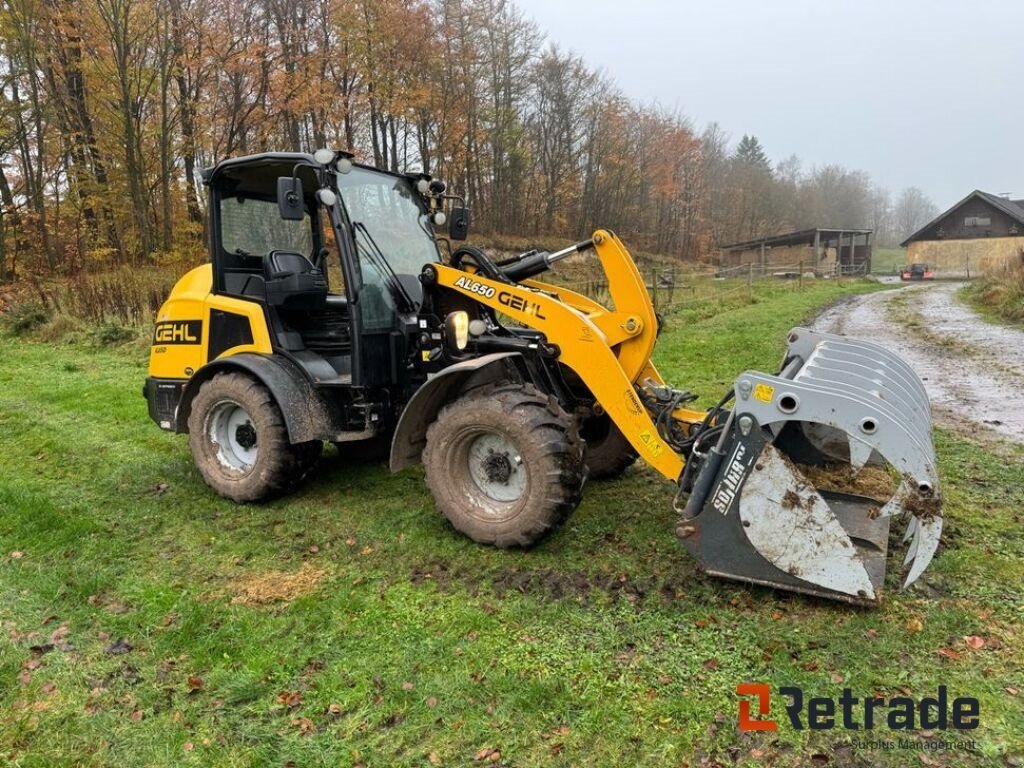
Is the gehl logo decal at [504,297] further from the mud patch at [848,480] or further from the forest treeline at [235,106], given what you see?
the forest treeline at [235,106]

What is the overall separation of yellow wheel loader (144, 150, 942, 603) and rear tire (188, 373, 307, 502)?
0.05 feet

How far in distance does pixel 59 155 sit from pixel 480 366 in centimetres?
2264

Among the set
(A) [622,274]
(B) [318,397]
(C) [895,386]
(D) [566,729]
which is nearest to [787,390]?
(C) [895,386]

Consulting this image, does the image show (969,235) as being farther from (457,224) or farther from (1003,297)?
(457,224)

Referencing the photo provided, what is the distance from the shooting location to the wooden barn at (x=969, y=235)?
159ft

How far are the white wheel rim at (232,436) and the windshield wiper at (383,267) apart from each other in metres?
1.54

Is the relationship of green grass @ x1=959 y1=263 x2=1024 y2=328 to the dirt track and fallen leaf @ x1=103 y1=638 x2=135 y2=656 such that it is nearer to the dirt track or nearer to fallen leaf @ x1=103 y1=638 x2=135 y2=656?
the dirt track

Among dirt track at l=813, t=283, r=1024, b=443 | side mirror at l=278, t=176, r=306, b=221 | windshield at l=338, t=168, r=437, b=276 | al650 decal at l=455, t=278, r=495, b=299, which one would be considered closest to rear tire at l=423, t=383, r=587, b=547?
al650 decal at l=455, t=278, r=495, b=299

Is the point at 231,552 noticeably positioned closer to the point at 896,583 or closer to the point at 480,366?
the point at 480,366

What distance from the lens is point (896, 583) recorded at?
3584 millimetres

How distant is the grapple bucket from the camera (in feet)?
10.4

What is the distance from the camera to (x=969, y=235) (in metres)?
50.2

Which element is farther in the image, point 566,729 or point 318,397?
point 318,397

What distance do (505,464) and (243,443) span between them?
232 cm
